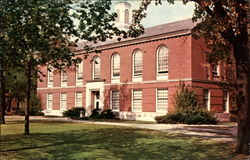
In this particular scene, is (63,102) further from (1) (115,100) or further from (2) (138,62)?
(2) (138,62)

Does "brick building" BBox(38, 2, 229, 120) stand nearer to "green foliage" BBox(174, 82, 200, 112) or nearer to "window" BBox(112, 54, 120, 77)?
"window" BBox(112, 54, 120, 77)

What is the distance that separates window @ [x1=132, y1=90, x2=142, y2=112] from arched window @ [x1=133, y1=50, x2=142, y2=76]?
201 cm

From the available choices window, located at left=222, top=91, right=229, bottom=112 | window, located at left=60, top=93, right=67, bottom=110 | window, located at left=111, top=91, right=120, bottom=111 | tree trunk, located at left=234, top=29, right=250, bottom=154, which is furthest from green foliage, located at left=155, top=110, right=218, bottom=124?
window, located at left=60, top=93, right=67, bottom=110

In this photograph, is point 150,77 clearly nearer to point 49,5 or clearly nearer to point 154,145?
point 154,145

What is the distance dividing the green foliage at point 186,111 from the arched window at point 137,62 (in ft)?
19.1

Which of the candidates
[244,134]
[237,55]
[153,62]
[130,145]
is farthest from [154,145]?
[153,62]

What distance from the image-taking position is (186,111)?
25422 mm

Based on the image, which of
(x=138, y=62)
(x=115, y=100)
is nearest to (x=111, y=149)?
(x=138, y=62)

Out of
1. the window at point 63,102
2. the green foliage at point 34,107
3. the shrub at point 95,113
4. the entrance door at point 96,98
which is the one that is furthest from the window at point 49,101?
the shrub at point 95,113

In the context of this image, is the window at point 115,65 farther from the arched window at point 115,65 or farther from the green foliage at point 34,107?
the green foliage at point 34,107

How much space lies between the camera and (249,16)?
1023 cm

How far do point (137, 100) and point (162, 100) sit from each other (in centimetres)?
332

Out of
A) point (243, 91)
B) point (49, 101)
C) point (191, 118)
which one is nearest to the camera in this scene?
point (243, 91)

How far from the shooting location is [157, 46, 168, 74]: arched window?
2908cm
